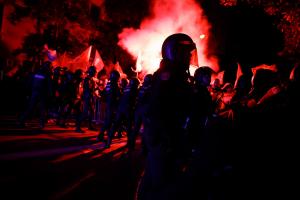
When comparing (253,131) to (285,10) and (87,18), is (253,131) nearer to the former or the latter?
(285,10)

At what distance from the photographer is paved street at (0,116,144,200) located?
4.37 metres

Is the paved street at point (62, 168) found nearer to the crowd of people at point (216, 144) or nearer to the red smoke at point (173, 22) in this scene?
the crowd of people at point (216, 144)

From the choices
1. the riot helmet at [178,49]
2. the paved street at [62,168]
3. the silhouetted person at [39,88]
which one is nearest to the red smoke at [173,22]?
the silhouetted person at [39,88]

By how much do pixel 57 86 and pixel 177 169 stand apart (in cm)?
1038

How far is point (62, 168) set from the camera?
5.65m

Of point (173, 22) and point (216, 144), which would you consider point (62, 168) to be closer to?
point (216, 144)

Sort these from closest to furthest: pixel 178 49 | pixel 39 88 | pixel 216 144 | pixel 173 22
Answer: pixel 216 144 < pixel 178 49 < pixel 39 88 < pixel 173 22

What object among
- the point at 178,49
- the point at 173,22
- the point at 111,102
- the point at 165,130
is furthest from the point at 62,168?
the point at 173,22

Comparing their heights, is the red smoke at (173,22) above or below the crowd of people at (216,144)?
above

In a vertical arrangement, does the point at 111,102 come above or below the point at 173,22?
below

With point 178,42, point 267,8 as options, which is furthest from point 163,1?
point 178,42

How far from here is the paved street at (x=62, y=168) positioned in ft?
14.3

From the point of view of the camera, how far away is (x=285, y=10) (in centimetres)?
1309

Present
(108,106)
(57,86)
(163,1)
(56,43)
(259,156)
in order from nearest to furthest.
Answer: (259,156), (108,106), (57,86), (163,1), (56,43)
